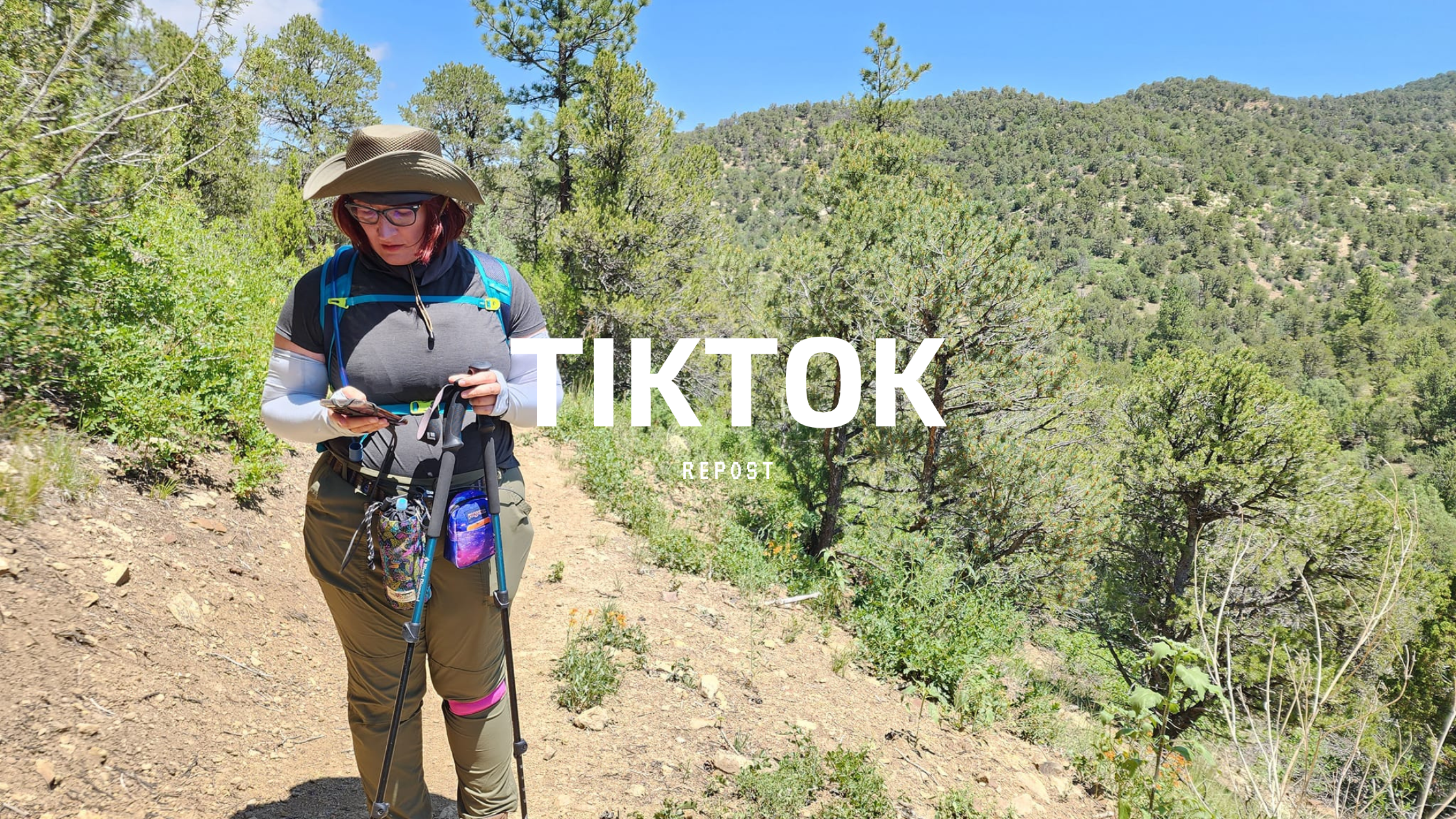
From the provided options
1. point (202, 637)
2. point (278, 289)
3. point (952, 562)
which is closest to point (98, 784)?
point (202, 637)

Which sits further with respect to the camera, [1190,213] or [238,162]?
[1190,213]

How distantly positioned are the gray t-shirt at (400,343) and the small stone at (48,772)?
1.69 meters

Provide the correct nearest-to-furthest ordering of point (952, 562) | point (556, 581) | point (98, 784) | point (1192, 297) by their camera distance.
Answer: point (98, 784) → point (556, 581) → point (952, 562) → point (1192, 297)

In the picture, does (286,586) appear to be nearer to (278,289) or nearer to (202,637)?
(202,637)

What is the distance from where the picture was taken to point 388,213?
6.06 feet

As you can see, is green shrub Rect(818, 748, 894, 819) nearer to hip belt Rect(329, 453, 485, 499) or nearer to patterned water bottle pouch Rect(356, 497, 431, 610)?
patterned water bottle pouch Rect(356, 497, 431, 610)

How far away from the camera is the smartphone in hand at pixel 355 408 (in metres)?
1.69

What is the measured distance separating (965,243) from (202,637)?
7.35m

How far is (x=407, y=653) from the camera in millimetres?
1859

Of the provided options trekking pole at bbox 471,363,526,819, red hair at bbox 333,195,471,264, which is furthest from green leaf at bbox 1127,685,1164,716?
red hair at bbox 333,195,471,264

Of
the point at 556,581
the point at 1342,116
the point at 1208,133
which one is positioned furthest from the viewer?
the point at 1342,116

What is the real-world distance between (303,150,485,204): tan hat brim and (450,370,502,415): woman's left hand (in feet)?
1.73

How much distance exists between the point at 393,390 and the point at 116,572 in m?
2.59

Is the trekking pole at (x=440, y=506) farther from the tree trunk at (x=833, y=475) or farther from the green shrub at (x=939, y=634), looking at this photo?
the tree trunk at (x=833, y=475)
